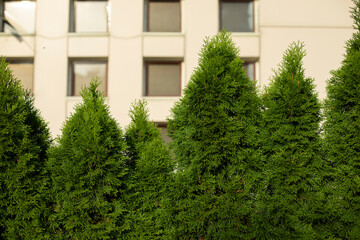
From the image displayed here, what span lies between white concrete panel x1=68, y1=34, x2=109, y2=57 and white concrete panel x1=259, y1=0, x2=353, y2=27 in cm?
804

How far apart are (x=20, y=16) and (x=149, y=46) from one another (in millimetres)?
7275

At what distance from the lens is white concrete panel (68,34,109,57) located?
15.6 metres

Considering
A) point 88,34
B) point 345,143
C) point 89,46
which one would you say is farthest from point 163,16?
point 345,143

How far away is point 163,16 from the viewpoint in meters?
16.4

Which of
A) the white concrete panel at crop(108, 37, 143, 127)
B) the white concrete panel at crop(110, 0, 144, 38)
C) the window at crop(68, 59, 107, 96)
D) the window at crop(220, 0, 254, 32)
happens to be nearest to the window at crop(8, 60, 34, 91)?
the window at crop(68, 59, 107, 96)

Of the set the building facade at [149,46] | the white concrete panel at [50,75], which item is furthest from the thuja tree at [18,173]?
the white concrete panel at [50,75]

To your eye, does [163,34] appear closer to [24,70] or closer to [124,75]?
[124,75]

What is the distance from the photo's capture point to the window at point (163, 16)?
16312 mm

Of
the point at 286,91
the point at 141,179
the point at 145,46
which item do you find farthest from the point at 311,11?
the point at 141,179

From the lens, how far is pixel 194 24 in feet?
51.2

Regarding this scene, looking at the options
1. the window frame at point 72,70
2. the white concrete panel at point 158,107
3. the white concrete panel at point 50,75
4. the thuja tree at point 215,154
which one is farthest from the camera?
the window frame at point 72,70

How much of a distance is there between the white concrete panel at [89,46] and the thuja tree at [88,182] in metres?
9.16

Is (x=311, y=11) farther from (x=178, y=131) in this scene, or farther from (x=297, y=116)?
(x=178, y=131)

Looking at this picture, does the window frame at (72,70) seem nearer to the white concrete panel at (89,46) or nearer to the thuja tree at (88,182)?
the white concrete panel at (89,46)
